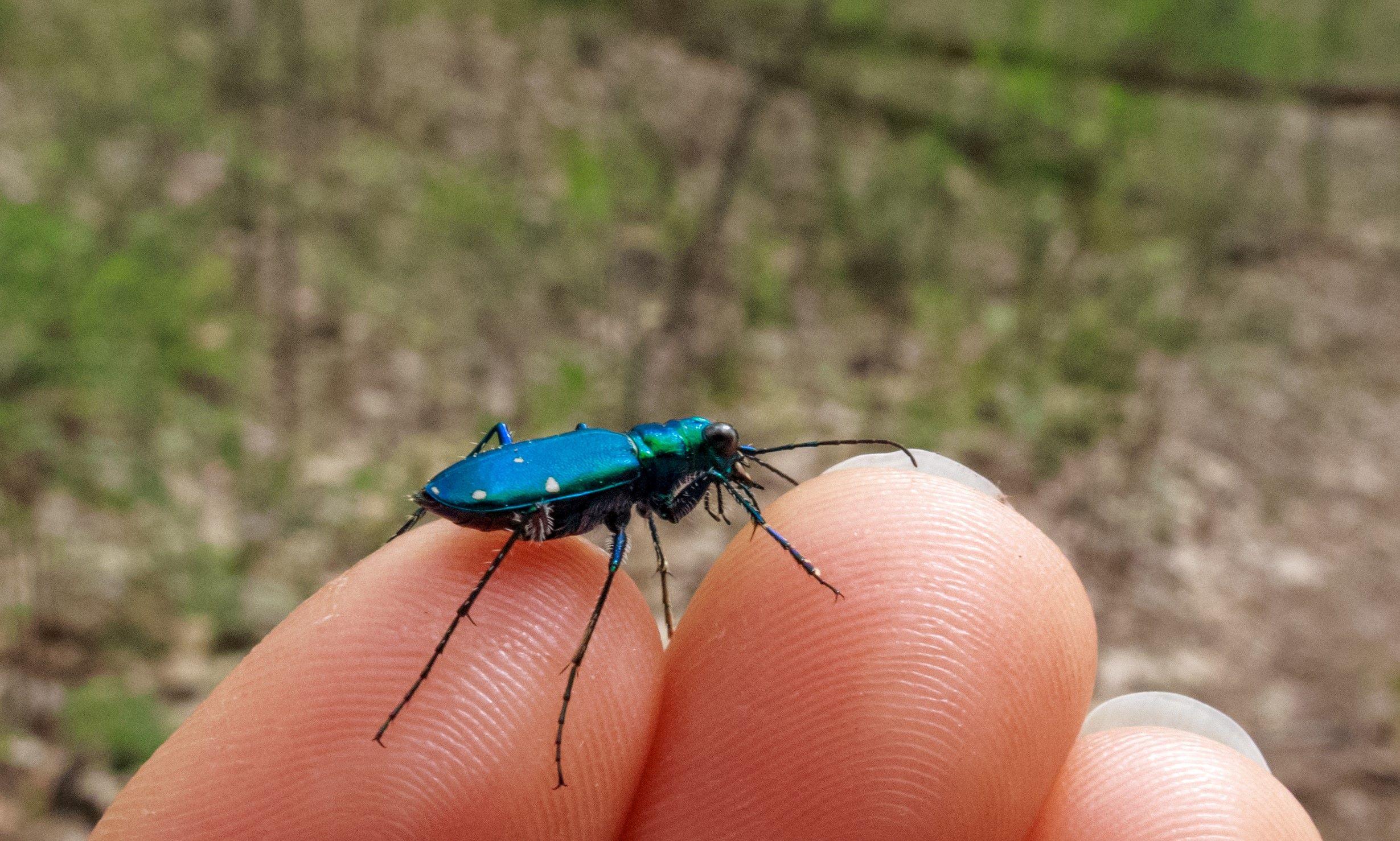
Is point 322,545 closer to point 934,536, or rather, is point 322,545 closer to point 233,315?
point 233,315

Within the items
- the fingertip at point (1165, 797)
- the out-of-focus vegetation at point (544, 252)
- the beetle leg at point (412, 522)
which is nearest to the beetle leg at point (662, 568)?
the beetle leg at point (412, 522)

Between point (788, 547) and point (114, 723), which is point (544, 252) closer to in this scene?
point (114, 723)

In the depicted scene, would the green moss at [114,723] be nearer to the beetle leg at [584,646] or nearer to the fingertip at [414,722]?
the fingertip at [414,722]

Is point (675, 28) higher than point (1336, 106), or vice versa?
point (675, 28)

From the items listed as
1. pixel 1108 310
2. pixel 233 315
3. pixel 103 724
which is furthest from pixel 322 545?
pixel 1108 310

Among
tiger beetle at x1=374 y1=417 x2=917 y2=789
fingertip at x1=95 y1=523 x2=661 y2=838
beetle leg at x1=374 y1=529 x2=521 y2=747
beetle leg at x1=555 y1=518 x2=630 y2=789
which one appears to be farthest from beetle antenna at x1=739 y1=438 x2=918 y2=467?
beetle leg at x1=374 y1=529 x2=521 y2=747

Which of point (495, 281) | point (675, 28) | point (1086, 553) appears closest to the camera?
point (1086, 553)

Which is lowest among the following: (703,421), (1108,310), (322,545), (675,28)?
(1108,310)
